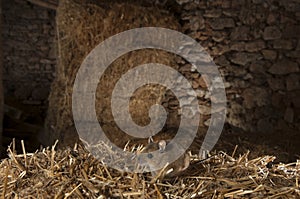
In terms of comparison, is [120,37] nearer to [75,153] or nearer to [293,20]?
[293,20]

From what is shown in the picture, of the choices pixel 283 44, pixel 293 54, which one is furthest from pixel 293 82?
pixel 283 44

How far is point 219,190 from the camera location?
120 centimetres

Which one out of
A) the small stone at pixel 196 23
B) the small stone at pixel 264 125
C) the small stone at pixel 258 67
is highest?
the small stone at pixel 196 23

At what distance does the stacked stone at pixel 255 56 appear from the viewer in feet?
12.7

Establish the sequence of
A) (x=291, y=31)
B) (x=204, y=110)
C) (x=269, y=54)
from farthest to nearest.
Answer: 1. (x=204, y=110)
2. (x=269, y=54)
3. (x=291, y=31)

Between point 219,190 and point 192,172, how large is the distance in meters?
0.14

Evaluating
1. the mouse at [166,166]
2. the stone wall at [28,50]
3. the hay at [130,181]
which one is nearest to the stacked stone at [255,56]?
the hay at [130,181]

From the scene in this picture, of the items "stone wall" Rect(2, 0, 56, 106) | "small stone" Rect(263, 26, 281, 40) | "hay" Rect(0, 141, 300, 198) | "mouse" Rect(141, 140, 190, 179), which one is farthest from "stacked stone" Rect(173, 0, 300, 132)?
"stone wall" Rect(2, 0, 56, 106)

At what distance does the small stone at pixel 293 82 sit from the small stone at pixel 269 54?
24 centimetres

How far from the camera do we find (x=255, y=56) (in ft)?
13.2

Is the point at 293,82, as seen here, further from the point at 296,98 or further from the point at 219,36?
the point at 219,36

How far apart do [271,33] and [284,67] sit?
34 cm

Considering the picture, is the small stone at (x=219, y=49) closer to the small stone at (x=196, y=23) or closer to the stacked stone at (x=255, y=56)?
the stacked stone at (x=255, y=56)

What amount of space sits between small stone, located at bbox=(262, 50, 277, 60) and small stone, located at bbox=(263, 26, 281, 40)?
12 cm
